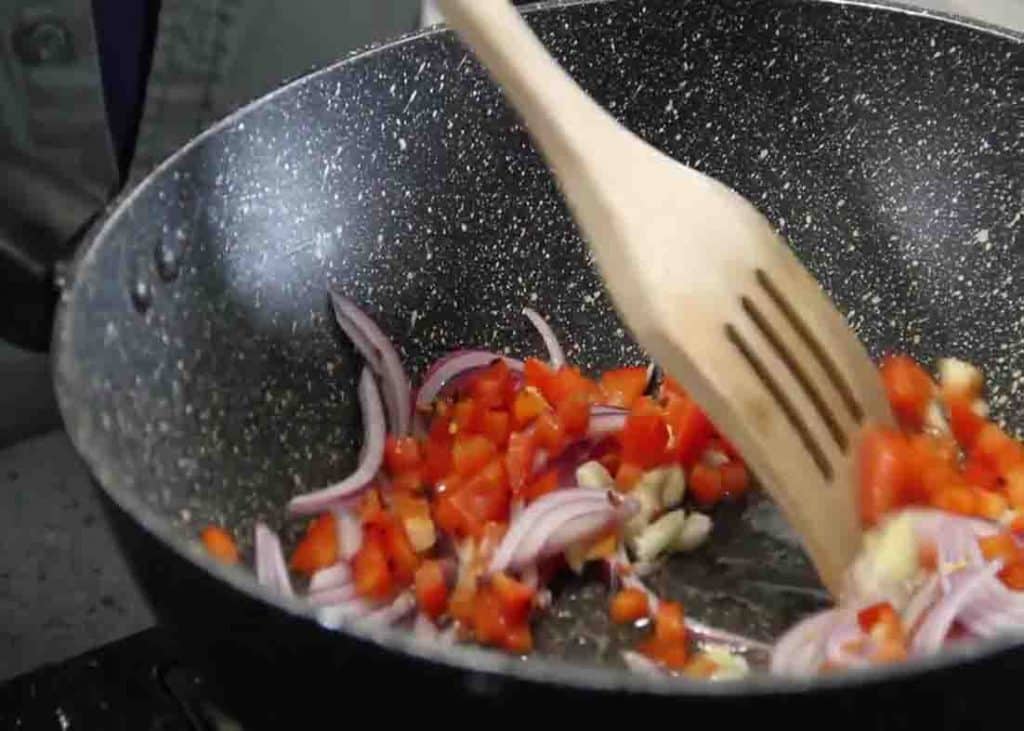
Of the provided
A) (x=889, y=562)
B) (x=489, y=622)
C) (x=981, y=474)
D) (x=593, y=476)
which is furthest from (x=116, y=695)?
(x=981, y=474)

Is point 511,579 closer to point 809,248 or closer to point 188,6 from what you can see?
point 809,248

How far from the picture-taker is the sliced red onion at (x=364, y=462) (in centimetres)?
90

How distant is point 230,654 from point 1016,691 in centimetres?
31

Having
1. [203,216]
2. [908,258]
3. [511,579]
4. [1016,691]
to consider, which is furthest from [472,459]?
[1016,691]

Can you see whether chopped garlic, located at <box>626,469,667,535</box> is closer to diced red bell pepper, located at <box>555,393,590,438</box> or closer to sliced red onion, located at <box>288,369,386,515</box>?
diced red bell pepper, located at <box>555,393,590,438</box>

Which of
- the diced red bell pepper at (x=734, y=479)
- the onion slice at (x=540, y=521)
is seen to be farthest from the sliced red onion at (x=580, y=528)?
the diced red bell pepper at (x=734, y=479)

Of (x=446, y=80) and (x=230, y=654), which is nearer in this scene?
(x=230, y=654)

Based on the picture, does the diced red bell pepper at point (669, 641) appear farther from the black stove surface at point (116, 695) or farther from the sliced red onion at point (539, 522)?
the black stove surface at point (116, 695)

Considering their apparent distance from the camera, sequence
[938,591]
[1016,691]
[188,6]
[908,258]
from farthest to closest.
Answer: [188,6]
[908,258]
[938,591]
[1016,691]

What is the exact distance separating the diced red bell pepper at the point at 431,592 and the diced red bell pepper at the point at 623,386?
208 mm

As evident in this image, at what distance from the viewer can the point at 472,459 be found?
3.07ft

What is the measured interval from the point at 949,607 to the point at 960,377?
0.27m

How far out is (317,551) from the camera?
88 centimetres

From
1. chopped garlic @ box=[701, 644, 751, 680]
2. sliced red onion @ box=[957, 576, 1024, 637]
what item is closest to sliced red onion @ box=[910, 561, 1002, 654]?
sliced red onion @ box=[957, 576, 1024, 637]
